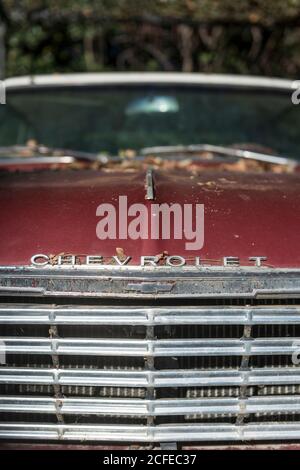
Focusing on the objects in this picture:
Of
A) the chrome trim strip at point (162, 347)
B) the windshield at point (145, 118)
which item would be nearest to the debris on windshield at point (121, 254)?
the chrome trim strip at point (162, 347)

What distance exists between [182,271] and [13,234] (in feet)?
1.82

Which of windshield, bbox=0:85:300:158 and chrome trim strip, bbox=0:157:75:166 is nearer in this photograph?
chrome trim strip, bbox=0:157:75:166

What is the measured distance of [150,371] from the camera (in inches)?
90.9

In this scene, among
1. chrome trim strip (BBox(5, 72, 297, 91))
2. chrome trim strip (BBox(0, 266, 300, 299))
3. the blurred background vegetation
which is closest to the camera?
chrome trim strip (BBox(0, 266, 300, 299))

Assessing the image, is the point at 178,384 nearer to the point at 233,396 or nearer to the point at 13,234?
Answer: the point at 233,396

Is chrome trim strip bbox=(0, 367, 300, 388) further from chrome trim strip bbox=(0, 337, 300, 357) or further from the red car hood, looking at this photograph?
the red car hood

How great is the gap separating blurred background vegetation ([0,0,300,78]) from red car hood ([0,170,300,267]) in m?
5.93

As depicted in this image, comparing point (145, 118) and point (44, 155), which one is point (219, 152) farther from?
point (44, 155)

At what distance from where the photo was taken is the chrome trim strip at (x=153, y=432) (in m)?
2.38

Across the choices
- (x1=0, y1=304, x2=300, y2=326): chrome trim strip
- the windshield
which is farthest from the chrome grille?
the windshield

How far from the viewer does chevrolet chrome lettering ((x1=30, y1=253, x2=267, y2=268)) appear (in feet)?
7.48

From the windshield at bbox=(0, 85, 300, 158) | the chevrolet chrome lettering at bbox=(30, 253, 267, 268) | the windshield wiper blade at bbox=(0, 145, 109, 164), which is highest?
the windshield at bbox=(0, 85, 300, 158)

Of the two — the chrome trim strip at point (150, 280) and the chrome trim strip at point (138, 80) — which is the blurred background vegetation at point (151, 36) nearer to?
the chrome trim strip at point (138, 80)

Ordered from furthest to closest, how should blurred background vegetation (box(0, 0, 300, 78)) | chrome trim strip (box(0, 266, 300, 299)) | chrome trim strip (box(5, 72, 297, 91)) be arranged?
blurred background vegetation (box(0, 0, 300, 78)) < chrome trim strip (box(5, 72, 297, 91)) < chrome trim strip (box(0, 266, 300, 299))
